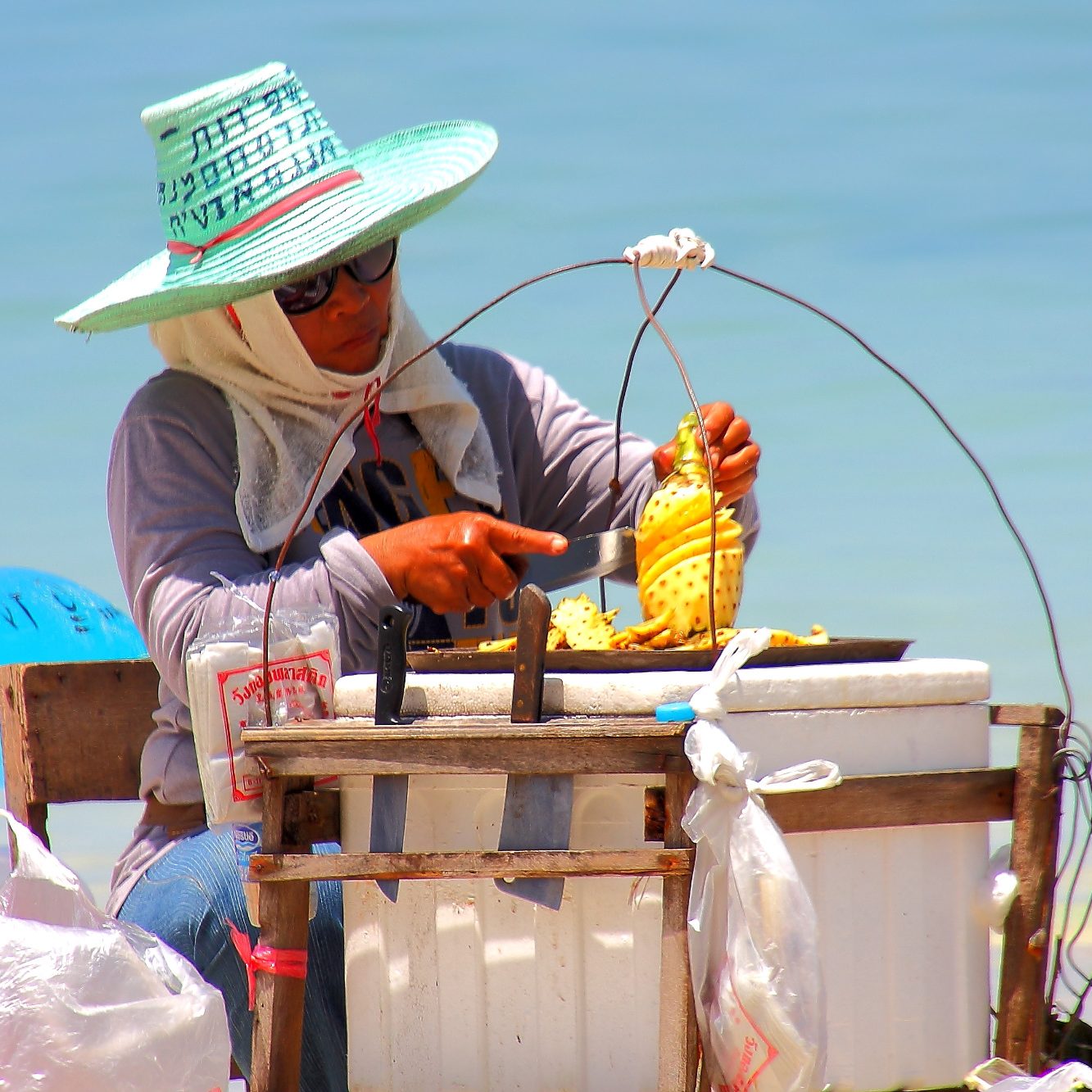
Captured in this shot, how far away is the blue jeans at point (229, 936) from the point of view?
2264 millimetres

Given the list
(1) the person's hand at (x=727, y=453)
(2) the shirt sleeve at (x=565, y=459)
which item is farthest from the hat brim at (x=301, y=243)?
(1) the person's hand at (x=727, y=453)

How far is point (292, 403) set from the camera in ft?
8.09

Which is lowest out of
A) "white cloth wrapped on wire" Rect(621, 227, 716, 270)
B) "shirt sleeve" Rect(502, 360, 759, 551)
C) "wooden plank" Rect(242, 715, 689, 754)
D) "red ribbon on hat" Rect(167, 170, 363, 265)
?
"wooden plank" Rect(242, 715, 689, 754)

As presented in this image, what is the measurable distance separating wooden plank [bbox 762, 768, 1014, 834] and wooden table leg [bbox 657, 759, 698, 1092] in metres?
0.11

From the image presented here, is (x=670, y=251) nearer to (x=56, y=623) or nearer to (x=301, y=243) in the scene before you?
(x=301, y=243)

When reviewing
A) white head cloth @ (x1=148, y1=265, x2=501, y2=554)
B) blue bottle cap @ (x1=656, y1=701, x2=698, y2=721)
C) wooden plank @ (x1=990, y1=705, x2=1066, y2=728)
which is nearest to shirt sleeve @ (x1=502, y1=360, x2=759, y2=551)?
white head cloth @ (x1=148, y1=265, x2=501, y2=554)

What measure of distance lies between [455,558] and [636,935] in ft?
2.11

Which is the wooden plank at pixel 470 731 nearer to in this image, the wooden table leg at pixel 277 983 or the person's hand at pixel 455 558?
the wooden table leg at pixel 277 983

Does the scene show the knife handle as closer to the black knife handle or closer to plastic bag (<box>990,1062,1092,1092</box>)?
the black knife handle

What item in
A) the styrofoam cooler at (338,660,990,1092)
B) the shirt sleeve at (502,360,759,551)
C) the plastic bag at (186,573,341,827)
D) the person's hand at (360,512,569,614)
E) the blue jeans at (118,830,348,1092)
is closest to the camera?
the styrofoam cooler at (338,660,990,1092)

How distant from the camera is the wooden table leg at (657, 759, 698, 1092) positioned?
153 cm

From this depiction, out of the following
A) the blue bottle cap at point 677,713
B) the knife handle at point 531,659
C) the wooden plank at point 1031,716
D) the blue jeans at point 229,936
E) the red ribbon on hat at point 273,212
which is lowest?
the blue jeans at point 229,936

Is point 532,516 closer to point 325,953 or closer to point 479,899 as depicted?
point 325,953

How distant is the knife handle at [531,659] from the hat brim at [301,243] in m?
0.88
